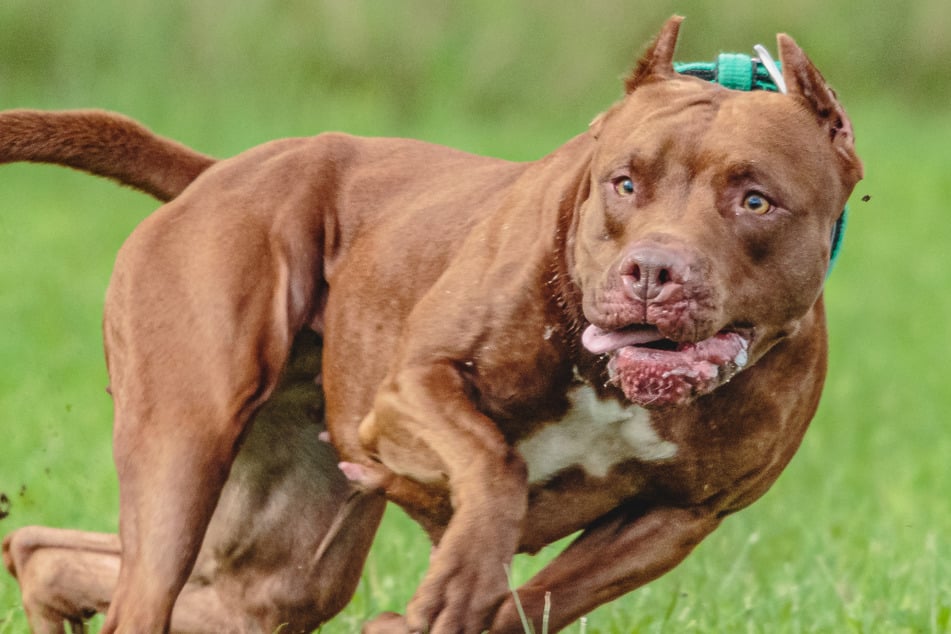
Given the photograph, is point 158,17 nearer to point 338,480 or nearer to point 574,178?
point 338,480

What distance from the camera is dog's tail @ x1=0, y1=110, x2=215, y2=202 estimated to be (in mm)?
5383

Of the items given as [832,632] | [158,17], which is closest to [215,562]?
[832,632]

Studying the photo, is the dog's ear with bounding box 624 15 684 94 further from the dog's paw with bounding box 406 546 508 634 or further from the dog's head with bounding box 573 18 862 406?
the dog's paw with bounding box 406 546 508 634

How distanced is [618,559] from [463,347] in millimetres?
702

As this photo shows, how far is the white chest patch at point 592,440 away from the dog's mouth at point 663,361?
285 mm

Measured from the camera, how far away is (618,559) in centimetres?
475

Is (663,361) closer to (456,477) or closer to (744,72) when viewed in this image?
(456,477)

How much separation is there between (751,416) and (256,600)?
1870 mm

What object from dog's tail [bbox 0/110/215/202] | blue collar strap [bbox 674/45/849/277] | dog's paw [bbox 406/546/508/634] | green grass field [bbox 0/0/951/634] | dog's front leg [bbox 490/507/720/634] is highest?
blue collar strap [bbox 674/45/849/277]

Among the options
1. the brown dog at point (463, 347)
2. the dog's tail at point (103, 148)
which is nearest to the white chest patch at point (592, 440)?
the brown dog at point (463, 347)

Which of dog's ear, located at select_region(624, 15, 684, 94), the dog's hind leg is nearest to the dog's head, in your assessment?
dog's ear, located at select_region(624, 15, 684, 94)

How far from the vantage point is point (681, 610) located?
5758 mm

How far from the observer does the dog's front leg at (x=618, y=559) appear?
15.4 ft

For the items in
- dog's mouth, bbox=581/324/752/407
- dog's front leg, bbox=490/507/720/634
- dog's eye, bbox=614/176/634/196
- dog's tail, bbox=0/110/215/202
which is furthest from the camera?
dog's tail, bbox=0/110/215/202
